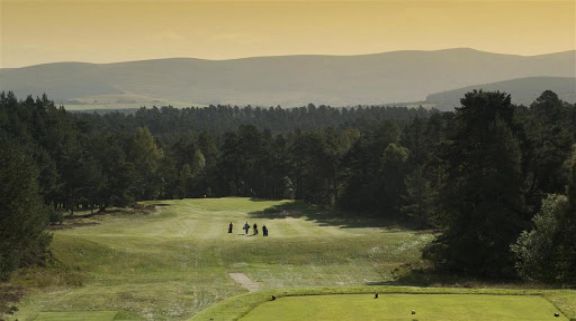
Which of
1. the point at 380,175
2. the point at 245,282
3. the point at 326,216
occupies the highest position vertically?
the point at 380,175

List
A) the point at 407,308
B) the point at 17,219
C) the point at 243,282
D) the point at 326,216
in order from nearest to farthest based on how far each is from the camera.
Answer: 1. the point at 407,308
2. the point at 243,282
3. the point at 17,219
4. the point at 326,216

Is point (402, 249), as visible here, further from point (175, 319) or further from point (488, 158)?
point (175, 319)

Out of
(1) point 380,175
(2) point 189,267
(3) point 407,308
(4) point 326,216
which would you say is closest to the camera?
(3) point 407,308

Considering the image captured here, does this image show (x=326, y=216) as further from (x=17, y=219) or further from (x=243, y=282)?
(x=17, y=219)

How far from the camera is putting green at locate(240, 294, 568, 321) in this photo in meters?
26.7

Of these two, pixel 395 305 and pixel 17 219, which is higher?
pixel 17 219

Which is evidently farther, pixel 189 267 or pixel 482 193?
pixel 189 267

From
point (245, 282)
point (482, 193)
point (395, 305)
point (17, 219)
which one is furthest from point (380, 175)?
point (395, 305)

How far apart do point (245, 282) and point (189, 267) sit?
9347 mm

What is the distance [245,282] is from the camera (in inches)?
2082

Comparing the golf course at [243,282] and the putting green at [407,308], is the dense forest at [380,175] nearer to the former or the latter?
the golf course at [243,282]

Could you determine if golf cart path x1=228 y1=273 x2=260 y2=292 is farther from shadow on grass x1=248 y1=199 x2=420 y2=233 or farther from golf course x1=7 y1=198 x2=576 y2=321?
shadow on grass x1=248 y1=199 x2=420 y2=233

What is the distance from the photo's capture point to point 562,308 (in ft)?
92.5

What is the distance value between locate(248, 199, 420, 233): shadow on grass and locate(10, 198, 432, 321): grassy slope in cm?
2109
